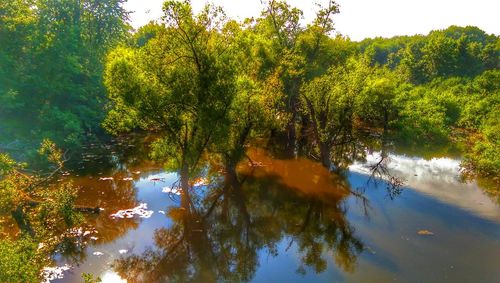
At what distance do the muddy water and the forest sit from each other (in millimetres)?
1027

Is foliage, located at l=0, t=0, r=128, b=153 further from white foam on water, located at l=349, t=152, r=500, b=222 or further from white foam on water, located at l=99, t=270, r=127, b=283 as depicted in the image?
white foam on water, located at l=349, t=152, r=500, b=222

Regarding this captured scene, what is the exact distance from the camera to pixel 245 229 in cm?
2234

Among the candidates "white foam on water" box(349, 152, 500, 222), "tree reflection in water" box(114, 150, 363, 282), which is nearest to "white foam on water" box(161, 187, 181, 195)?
"tree reflection in water" box(114, 150, 363, 282)

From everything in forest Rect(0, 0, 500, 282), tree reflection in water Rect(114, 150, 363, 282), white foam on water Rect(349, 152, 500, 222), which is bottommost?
tree reflection in water Rect(114, 150, 363, 282)

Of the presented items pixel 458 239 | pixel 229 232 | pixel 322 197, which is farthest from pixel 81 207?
pixel 458 239

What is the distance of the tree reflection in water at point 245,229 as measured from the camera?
18047 millimetres

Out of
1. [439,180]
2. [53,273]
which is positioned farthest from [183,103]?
[439,180]

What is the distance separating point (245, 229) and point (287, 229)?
2.63 metres

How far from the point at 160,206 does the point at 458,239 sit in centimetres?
1898

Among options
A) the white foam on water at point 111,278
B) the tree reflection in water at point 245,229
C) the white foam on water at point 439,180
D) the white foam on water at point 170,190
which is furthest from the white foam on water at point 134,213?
the white foam on water at point 439,180

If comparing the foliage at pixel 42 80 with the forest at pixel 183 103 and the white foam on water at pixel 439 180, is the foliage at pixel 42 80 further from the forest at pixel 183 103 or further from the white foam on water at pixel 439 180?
the white foam on water at pixel 439 180

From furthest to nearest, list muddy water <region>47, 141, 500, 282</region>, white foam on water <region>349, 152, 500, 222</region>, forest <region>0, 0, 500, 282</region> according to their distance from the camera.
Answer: white foam on water <region>349, 152, 500, 222</region>
forest <region>0, 0, 500, 282</region>
muddy water <region>47, 141, 500, 282</region>

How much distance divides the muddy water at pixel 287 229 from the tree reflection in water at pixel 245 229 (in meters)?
0.07

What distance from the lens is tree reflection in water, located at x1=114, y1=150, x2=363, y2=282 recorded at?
18.0 m
